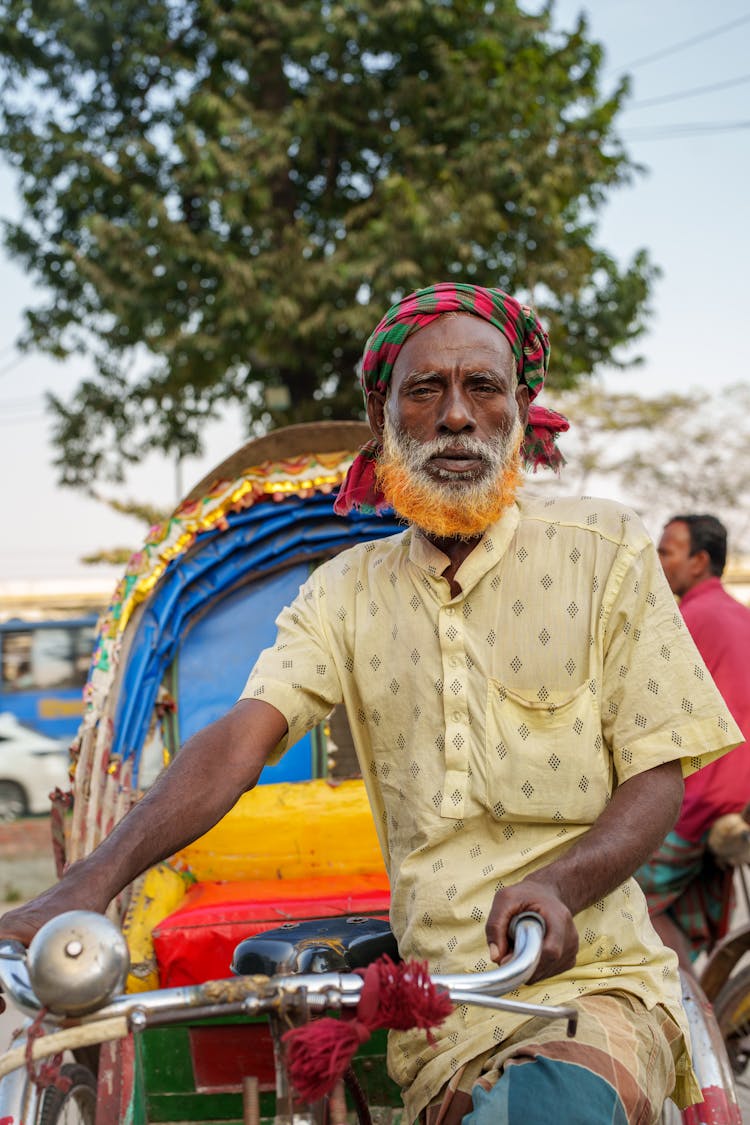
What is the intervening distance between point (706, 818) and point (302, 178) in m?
7.82

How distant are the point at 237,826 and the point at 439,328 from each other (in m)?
2.35

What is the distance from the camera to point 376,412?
2.08 meters

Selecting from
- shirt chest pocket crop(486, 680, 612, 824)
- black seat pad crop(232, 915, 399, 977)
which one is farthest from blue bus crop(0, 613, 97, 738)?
shirt chest pocket crop(486, 680, 612, 824)

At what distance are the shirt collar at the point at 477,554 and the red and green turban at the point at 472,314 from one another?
226 millimetres

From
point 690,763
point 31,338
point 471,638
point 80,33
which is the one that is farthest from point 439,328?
point 31,338

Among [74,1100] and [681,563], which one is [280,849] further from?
[681,563]

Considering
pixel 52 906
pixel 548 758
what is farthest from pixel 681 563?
pixel 52 906

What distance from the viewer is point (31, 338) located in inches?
413

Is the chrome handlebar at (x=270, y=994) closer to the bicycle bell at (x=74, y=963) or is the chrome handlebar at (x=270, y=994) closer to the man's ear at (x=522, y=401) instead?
the bicycle bell at (x=74, y=963)

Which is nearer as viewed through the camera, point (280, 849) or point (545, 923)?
point (545, 923)

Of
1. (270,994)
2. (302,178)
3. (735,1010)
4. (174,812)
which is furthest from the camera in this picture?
(302,178)

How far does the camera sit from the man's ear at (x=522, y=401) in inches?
77.6

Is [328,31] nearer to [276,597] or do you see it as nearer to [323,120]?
[323,120]

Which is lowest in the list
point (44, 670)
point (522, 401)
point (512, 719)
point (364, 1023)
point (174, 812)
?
point (364, 1023)
